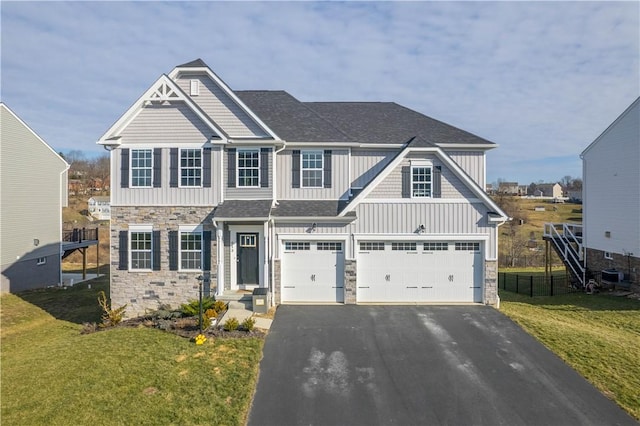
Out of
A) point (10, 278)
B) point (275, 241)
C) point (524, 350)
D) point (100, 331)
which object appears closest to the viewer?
point (524, 350)

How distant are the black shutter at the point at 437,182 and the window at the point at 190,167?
949cm

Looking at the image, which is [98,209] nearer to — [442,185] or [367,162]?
[367,162]

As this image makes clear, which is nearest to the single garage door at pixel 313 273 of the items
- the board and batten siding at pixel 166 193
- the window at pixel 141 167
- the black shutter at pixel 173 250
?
the board and batten siding at pixel 166 193

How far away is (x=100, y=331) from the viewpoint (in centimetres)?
1183

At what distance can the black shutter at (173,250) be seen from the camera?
13.3 meters

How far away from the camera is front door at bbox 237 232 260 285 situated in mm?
13781

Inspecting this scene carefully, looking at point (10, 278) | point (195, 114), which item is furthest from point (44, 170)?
point (195, 114)

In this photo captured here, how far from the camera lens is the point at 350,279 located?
45.0 feet

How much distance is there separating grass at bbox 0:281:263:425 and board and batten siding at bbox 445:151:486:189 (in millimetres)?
11537

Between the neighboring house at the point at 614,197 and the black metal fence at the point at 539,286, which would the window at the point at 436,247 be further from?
the neighboring house at the point at 614,197

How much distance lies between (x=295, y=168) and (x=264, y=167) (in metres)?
1.57

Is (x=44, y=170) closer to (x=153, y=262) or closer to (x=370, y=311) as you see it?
(x=153, y=262)

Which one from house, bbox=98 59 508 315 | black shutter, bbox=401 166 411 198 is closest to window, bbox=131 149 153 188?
house, bbox=98 59 508 315

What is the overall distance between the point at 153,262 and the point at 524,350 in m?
13.3
